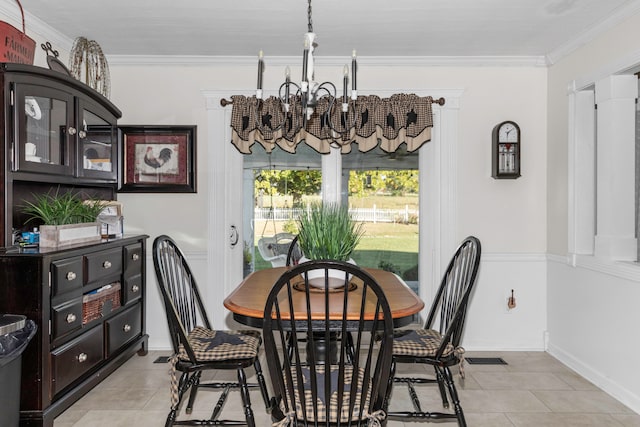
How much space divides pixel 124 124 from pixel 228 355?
246 centimetres

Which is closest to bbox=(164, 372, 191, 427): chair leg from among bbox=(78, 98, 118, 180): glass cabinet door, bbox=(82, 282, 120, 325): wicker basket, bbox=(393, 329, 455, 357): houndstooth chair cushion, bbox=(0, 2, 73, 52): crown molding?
bbox=(82, 282, 120, 325): wicker basket

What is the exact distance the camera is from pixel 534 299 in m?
3.92

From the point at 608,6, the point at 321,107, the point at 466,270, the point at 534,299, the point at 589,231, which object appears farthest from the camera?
the point at 534,299

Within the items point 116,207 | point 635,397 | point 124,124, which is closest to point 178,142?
point 124,124

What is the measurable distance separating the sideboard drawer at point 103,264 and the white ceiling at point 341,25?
154 centimetres

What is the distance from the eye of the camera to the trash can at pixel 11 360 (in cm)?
213

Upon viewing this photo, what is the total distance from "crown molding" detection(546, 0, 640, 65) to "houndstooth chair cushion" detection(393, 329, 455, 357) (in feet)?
7.41

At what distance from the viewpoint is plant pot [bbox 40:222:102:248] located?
8.77ft

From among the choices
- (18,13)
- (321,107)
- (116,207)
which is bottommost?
(116,207)

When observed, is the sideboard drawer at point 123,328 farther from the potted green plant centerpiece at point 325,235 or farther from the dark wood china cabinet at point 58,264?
the potted green plant centerpiece at point 325,235

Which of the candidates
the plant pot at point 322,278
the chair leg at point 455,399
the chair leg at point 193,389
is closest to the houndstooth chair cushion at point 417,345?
the chair leg at point 455,399

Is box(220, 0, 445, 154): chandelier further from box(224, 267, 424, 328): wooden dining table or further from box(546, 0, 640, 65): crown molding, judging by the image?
box(224, 267, 424, 328): wooden dining table

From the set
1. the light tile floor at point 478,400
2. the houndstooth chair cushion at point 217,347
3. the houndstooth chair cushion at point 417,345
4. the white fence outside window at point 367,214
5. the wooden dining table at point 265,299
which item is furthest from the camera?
the white fence outside window at point 367,214

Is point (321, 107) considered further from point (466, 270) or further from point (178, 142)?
point (466, 270)
